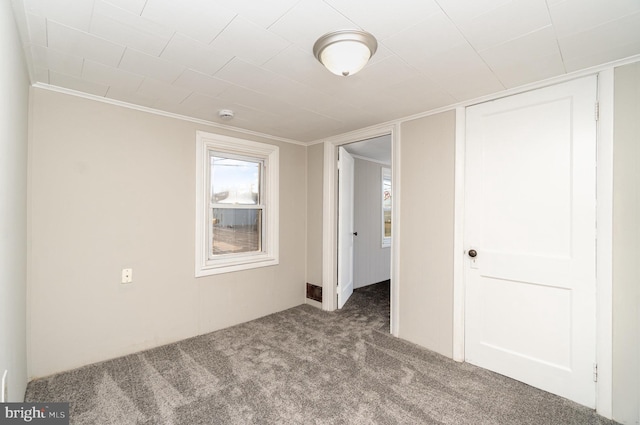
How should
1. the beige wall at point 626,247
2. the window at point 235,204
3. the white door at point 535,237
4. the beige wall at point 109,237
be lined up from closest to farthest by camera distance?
the beige wall at point 626,247
the white door at point 535,237
the beige wall at point 109,237
the window at point 235,204

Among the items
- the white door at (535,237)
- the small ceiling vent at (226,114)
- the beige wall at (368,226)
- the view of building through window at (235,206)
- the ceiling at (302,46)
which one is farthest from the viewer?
the beige wall at (368,226)

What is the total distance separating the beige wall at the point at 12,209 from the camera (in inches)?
47.6

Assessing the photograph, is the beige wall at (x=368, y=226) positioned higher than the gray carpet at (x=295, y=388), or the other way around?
the beige wall at (x=368, y=226)

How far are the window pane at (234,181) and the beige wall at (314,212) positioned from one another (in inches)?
28.5

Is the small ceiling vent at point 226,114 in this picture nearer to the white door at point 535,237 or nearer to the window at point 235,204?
the window at point 235,204

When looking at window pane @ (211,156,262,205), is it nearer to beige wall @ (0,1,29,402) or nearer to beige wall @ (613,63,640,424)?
beige wall @ (0,1,29,402)

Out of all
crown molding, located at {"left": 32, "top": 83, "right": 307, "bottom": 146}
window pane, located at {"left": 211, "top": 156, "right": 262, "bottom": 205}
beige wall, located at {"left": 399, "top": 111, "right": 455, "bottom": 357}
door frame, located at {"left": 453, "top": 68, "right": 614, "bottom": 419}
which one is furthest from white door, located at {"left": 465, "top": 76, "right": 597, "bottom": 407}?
window pane, located at {"left": 211, "top": 156, "right": 262, "bottom": 205}

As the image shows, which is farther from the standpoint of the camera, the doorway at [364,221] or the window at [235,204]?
the doorway at [364,221]

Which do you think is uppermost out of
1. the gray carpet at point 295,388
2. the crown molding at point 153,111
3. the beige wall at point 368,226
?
the crown molding at point 153,111

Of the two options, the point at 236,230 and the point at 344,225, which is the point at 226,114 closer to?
the point at 236,230

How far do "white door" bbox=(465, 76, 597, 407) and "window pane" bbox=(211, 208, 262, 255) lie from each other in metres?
2.40

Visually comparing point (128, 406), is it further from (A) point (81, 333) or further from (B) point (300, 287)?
(B) point (300, 287)

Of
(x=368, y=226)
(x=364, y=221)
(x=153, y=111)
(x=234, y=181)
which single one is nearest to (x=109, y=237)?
(x=153, y=111)

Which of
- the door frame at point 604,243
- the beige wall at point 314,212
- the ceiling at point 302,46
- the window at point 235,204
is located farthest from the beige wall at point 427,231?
the window at point 235,204
